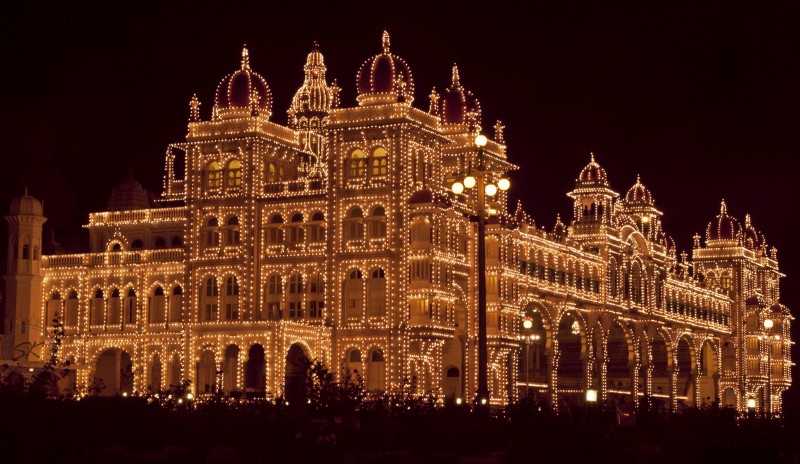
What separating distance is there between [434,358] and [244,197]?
42.7 feet

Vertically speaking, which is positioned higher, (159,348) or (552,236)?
(552,236)

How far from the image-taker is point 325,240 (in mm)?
75625

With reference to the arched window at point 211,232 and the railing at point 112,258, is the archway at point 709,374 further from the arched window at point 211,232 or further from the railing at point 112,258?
the railing at point 112,258

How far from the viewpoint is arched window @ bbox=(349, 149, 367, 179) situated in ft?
245

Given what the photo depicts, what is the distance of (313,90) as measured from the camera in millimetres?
87625

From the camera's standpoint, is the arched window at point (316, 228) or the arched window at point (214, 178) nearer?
the arched window at point (316, 228)

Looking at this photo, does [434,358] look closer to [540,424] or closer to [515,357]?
[515,357]

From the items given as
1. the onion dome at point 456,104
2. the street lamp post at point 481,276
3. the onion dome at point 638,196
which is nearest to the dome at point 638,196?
the onion dome at point 638,196

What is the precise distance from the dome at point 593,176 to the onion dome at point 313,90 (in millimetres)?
18087

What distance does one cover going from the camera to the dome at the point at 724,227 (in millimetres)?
118625

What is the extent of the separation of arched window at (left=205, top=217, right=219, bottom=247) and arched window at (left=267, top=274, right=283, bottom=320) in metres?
4.07

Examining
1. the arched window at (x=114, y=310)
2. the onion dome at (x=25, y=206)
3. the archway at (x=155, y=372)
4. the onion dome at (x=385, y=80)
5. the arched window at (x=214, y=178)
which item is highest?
the onion dome at (x=385, y=80)

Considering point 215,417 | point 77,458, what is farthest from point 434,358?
point 77,458

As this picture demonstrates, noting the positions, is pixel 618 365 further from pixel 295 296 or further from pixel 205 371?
pixel 205 371
